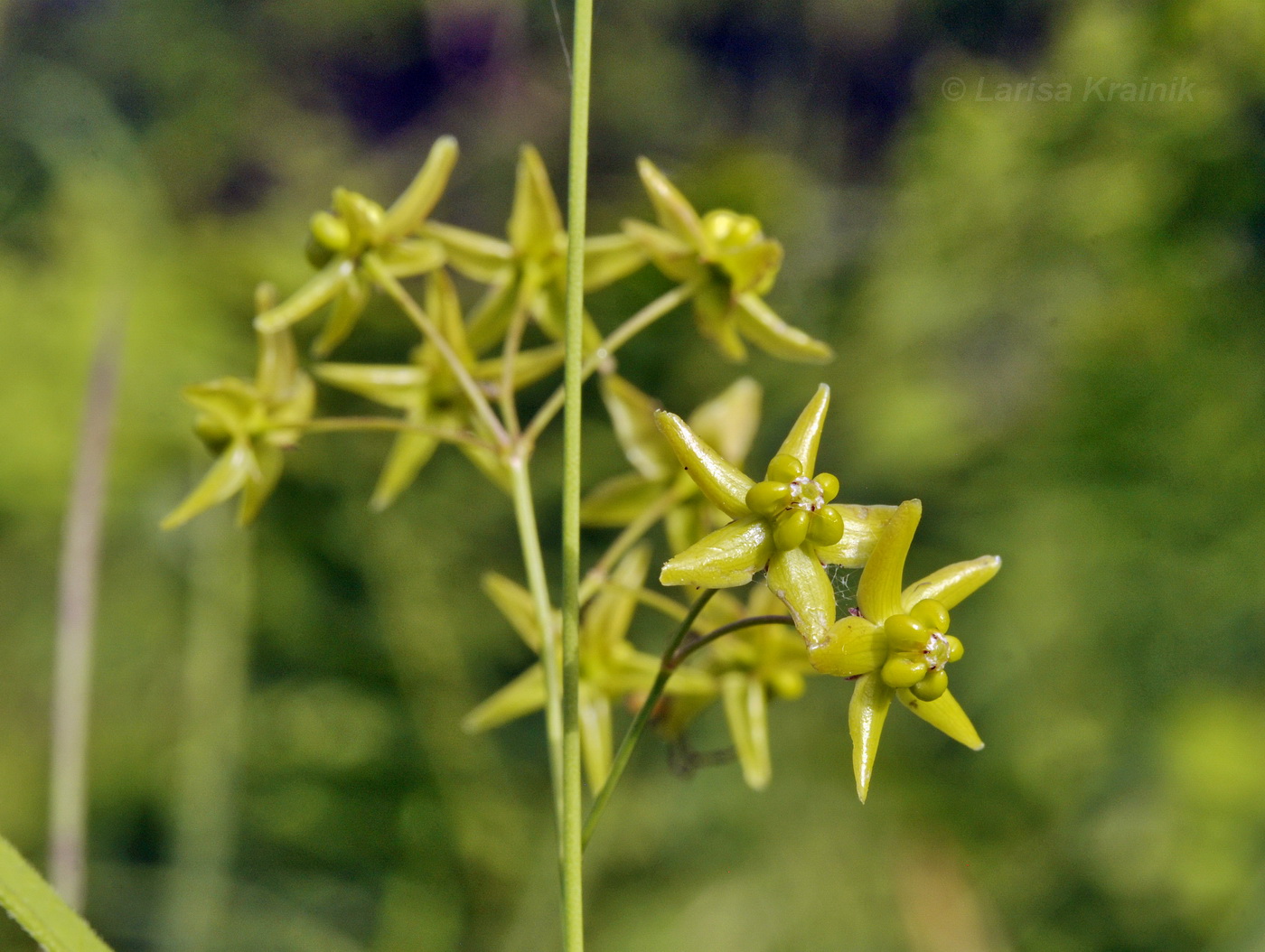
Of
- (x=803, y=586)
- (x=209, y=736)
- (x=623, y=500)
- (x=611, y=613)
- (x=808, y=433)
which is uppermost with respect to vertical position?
(x=808, y=433)

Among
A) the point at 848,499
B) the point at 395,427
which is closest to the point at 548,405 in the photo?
the point at 395,427

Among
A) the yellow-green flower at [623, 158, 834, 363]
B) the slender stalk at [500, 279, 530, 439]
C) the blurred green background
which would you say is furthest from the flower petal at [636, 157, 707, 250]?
the blurred green background

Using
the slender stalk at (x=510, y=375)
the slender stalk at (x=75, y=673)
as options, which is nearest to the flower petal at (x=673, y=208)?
Answer: the slender stalk at (x=510, y=375)

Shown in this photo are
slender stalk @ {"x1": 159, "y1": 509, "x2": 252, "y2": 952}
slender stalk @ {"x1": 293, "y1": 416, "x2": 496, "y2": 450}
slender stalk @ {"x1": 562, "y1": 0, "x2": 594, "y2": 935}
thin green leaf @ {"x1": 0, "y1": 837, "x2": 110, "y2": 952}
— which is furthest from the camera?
slender stalk @ {"x1": 159, "y1": 509, "x2": 252, "y2": 952}

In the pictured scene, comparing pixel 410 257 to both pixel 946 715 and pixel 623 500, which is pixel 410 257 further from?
pixel 946 715

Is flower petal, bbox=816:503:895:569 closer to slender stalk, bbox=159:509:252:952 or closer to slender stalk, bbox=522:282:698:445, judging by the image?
slender stalk, bbox=522:282:698:445
